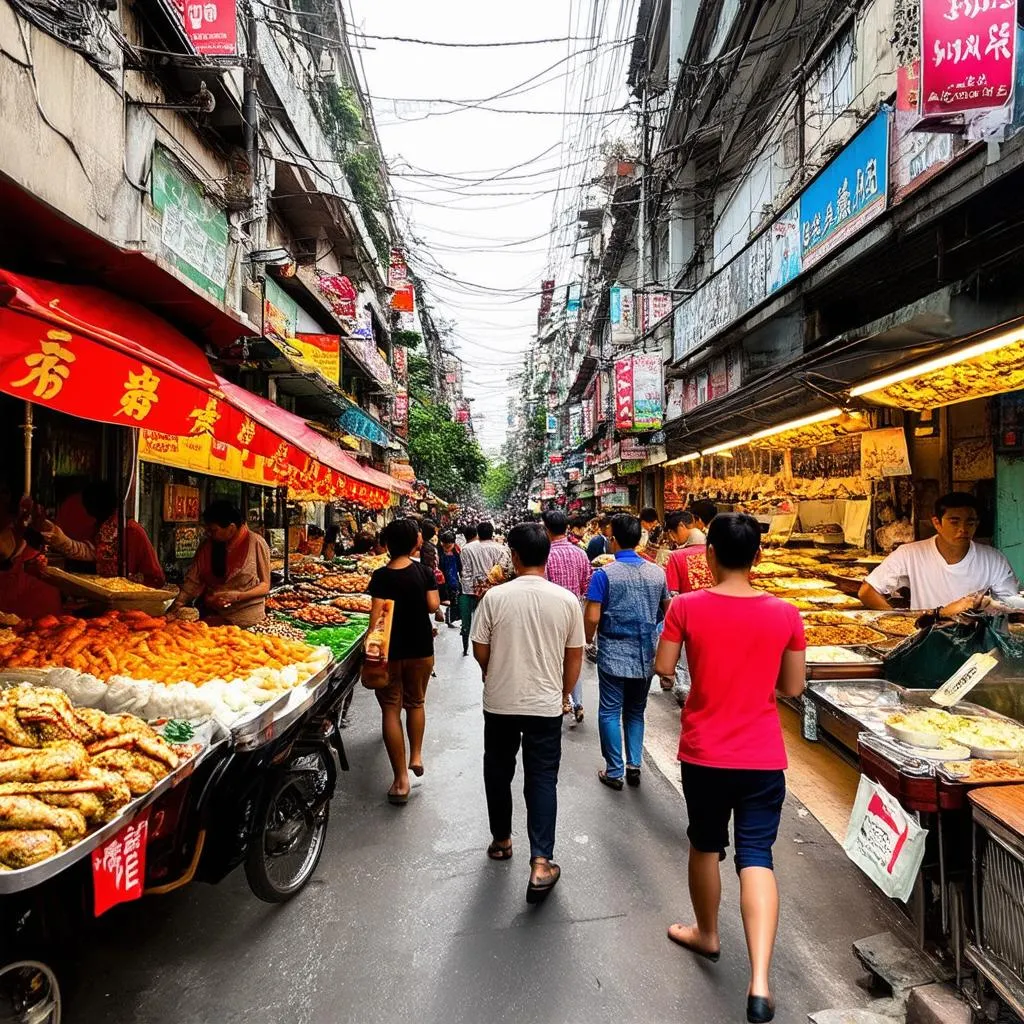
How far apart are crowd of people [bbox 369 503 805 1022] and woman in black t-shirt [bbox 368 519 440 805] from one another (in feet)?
0.04

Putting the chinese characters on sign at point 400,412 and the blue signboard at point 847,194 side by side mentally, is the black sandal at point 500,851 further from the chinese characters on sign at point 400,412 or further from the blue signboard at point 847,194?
the chinese characters on sign at point 400,412

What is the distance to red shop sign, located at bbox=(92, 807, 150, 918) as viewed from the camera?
2137mm

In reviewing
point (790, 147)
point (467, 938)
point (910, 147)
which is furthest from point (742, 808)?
point (790, 147)

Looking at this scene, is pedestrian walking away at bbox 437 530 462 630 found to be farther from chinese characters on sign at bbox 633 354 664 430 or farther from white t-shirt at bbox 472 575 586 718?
white t-shirt at bbox 472 575 586 718

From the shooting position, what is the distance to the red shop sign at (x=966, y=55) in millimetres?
4133

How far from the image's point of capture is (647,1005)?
110 inches

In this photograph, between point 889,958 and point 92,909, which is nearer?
point 92,909

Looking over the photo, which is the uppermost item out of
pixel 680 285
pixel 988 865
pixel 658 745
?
pixel 680 285

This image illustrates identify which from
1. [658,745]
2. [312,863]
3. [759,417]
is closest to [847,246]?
[759,417]

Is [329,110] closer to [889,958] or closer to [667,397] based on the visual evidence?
[667,397]

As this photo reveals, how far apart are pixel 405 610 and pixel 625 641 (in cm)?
187

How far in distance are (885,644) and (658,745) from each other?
2.55 m

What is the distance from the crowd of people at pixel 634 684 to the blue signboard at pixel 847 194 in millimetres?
4602

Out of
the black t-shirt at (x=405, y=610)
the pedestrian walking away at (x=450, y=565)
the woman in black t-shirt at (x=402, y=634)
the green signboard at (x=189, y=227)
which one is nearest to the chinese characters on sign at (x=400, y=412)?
the pedestrian walking away at (x=450, y=565)
